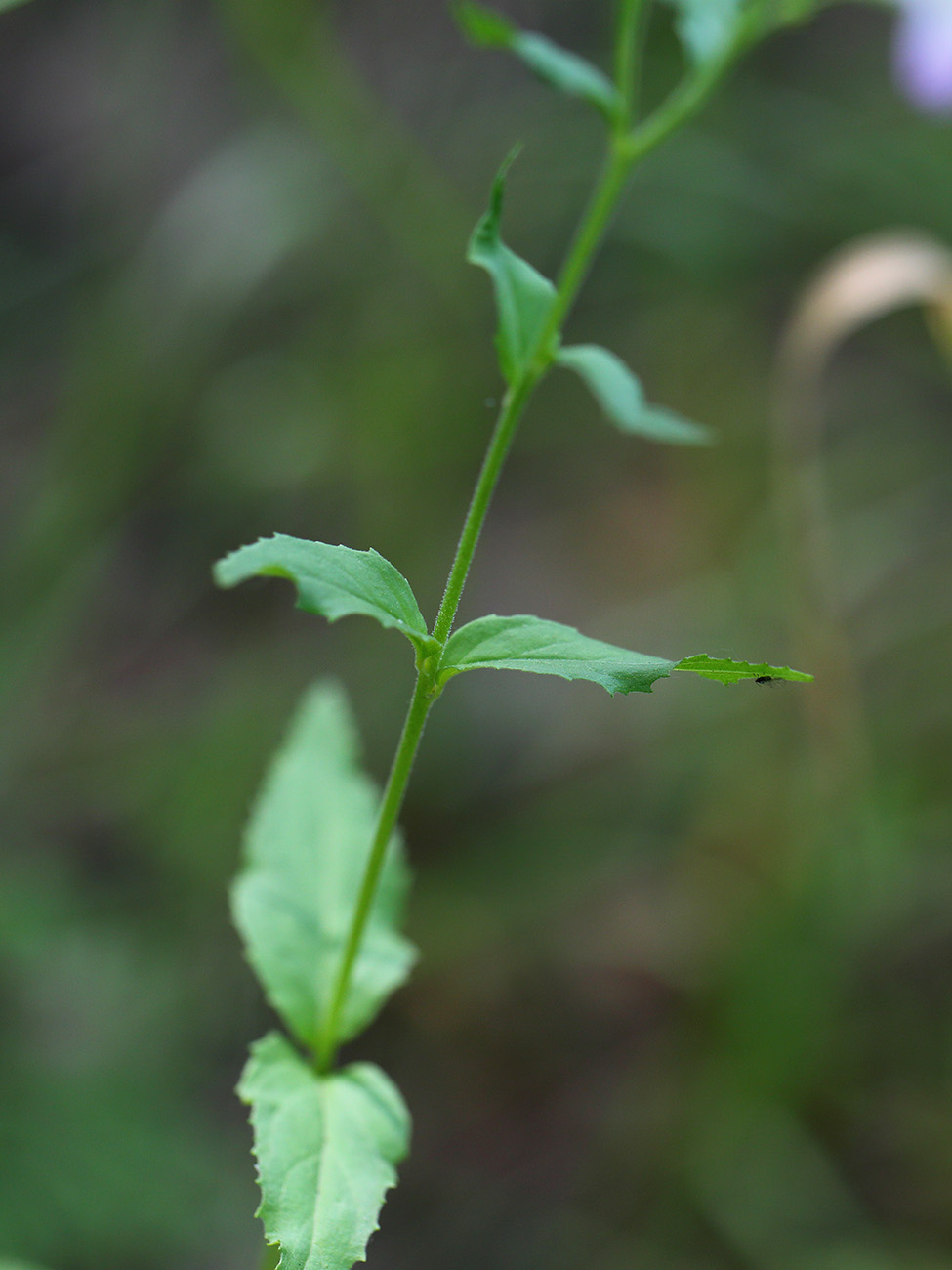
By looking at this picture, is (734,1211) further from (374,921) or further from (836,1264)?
(374,921)

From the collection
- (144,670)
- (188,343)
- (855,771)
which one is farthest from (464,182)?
(855,771)

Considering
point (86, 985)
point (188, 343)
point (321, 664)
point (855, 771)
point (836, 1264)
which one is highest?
point (188, 343)

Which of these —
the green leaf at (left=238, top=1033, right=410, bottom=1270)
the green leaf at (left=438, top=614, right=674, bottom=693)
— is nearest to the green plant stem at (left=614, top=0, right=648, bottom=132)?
the green leaf at (left=438, top=614, right=674, bottom=693)

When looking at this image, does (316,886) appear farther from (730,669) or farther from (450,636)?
(730,669)

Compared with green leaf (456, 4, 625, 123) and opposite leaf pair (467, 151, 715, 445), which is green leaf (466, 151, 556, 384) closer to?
opposite leaf pair (467, 151, 715, 445)

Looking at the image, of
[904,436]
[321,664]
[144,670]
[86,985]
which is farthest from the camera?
[904,436]

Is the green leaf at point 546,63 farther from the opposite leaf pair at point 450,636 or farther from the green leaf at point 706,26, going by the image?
the opposite leaf pair at point 450,636

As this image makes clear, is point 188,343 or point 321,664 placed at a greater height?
point 188,343

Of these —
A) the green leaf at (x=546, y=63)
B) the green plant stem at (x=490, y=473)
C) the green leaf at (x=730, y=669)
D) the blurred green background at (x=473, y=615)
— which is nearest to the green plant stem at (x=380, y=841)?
the green plant stem at (x=490, y=473)

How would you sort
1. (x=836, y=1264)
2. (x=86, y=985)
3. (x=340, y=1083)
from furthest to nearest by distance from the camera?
1. (x=86, y=985)
2. (x=836, y=1264)
3. (x=340, y=1083)
